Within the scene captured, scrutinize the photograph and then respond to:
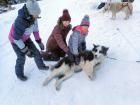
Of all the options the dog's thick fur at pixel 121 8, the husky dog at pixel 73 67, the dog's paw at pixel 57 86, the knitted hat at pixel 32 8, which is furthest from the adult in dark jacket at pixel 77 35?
the dog's thick fur at pixel 121 8

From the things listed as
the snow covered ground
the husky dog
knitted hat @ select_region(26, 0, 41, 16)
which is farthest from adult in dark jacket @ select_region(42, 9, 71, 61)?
knitted hat @ select_region(26, 0, 41, 16)

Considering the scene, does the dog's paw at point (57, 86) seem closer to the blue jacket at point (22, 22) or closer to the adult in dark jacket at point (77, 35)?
the adult in dark jacket at point (77, 35)

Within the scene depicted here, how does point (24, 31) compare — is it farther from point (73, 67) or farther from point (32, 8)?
point (73, 67)

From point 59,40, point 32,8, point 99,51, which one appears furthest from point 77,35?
point 32,8

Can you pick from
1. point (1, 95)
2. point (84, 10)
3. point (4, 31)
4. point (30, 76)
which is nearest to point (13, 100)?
point (1, 95)

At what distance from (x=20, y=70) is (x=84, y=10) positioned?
4698mm

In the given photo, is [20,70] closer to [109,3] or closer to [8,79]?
[8,79]

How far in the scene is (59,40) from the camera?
18.2ft

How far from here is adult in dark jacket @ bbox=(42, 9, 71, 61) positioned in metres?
5.34

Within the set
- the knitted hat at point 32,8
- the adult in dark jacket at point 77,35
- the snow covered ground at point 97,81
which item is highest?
the knitted hat at point 32,8

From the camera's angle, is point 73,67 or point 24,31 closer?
point 24,31

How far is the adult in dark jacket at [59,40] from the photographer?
17.5ft

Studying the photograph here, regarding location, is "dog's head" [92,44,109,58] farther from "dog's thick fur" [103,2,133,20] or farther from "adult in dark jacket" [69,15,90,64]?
"dog's thick fur" [103,2,133,20]

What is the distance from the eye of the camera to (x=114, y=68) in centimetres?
547
